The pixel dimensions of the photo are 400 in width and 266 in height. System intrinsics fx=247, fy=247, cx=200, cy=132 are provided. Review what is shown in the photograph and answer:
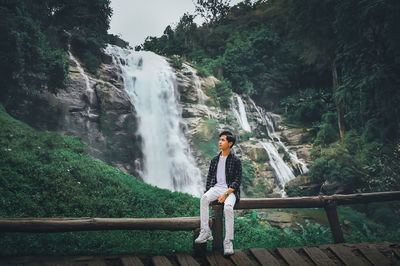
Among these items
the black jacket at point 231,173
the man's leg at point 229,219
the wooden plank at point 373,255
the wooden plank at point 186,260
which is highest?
the black jacket at point 231,173

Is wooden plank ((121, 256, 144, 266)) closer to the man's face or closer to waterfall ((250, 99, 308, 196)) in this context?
the man's face

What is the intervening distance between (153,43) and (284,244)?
79.0ft

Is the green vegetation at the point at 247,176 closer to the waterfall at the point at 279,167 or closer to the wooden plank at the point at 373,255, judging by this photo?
the waterfall at the point at 279,167

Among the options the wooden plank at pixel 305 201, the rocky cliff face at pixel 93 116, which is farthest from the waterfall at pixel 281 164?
the wooden plank at pixel 305 201

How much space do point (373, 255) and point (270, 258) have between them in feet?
4.87

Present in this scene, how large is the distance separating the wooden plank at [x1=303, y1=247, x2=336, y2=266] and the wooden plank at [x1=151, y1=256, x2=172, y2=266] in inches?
72.1

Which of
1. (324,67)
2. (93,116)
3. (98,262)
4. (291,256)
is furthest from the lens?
(324,67)

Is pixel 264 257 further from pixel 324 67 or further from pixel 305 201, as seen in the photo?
pixel 324 67

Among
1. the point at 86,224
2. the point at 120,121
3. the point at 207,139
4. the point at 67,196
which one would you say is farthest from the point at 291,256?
the point at 207,139

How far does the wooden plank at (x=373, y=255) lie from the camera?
125 inches

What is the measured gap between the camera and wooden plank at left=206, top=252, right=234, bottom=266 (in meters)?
2.90

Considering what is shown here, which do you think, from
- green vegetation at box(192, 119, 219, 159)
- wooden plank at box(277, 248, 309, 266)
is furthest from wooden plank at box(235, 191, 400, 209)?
green vegetation at box(192, 119, 219, 159)

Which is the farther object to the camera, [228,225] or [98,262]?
[228,225]

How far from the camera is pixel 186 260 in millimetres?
2955
